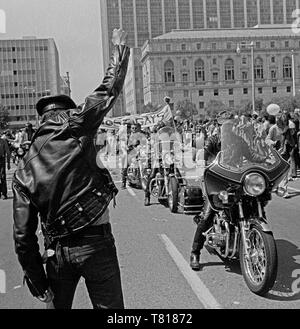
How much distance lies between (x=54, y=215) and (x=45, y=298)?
0.44 meters

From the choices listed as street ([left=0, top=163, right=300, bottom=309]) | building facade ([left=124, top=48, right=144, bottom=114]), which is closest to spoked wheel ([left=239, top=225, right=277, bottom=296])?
street ([left=0, top=163, right=300, bottom=309])

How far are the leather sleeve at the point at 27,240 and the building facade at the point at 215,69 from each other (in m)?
102

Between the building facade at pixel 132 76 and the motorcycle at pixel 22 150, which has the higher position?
the building facade at pixel 132 76

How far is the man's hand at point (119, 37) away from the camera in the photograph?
2.71 meters

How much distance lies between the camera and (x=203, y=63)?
118188 millimetres

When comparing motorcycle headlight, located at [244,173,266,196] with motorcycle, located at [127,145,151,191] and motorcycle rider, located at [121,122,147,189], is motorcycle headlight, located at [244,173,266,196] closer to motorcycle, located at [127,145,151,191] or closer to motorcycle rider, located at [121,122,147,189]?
motorcycle, located at [127,145,151,191]

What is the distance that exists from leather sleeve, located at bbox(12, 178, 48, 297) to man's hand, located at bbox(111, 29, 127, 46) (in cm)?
92

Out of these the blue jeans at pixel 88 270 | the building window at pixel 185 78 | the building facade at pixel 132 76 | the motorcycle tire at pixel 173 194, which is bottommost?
the motorcycle tire at pixel 173 194

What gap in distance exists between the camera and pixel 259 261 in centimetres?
448

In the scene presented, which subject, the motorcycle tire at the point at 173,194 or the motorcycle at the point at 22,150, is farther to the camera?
the motorcycle tire at the point at 173,194

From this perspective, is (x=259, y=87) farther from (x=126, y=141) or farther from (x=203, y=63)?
(x=126, y=141)

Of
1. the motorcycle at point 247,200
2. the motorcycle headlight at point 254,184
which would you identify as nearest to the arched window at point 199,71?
the motorcycle at point 247,200

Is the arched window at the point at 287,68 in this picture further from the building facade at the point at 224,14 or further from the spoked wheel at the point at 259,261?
the spoked wheel at the point at 259,261
